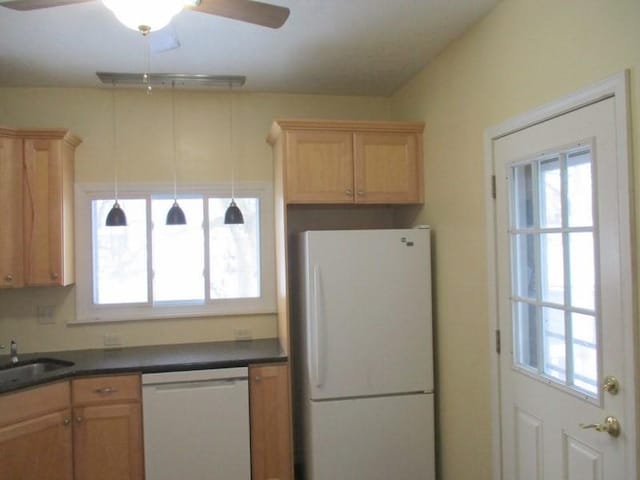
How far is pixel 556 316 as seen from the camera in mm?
1810

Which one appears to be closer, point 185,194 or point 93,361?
point 93,361

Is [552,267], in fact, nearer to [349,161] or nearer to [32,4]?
[349,161]

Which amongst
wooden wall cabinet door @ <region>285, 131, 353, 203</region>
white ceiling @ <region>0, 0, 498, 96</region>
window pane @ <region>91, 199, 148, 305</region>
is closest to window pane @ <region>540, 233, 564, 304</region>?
white ceiling @ <region>0, 0, 498, 96</region>

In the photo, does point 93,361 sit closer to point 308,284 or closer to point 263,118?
point 308,284

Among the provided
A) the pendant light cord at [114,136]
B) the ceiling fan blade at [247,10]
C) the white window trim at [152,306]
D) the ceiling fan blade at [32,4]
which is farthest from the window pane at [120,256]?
the ceiling fan blade at [247,10]

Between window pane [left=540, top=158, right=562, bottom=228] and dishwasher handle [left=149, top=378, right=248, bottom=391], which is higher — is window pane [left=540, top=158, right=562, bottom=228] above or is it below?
above

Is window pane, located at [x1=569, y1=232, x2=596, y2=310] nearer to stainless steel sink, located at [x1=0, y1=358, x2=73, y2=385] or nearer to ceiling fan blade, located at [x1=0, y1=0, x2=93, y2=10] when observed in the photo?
ceiling fan blade, located at [x1=0, y1=0, x2=93, y2=10]

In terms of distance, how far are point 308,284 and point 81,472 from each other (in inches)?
63.5

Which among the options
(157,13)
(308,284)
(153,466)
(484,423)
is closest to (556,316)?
(484,423)

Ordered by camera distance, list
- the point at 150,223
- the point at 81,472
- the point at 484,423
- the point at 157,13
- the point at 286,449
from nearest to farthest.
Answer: the point at 157,13, the point at 484,423, the point at 81,472, the point at 286,449, the point at 150,223

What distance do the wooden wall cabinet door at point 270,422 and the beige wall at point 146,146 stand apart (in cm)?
55

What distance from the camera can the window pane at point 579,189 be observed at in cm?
162

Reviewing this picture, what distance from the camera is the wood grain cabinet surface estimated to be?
2738 mm

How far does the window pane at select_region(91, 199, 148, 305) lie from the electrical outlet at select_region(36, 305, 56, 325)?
0.87 ft
